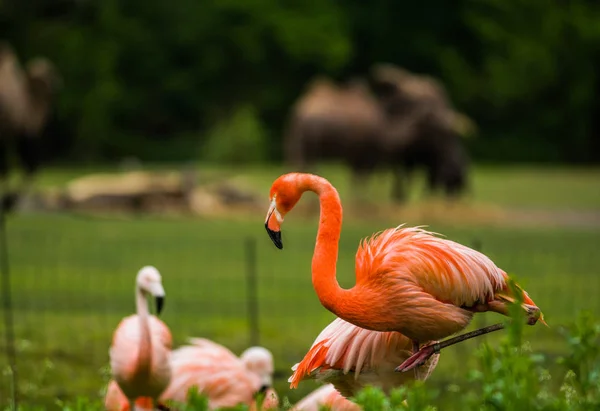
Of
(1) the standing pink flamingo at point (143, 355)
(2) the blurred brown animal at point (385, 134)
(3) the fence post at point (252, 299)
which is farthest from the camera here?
(2) the blurred brown animal at point (385, 134)

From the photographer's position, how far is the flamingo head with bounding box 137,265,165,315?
16.8 feet

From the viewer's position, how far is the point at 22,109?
19.1 meters

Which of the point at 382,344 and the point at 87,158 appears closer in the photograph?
the point at 382,344

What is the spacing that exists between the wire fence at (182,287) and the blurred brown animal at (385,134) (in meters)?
4.64

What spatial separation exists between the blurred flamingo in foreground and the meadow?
39 cm

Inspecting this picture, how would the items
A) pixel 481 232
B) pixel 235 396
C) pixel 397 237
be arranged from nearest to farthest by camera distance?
pixel 397 237 < pixel 235 396 < pixel 481 232

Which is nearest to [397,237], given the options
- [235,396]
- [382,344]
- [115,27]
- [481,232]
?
[382,344]

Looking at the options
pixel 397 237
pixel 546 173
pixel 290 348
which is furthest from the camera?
pixel 546 173

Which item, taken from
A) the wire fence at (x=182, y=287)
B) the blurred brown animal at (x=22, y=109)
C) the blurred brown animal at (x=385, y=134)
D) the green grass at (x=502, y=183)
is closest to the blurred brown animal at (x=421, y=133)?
the blurred brown animal at (x=385, y=134)

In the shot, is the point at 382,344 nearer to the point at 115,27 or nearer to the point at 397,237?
the point at 397,237

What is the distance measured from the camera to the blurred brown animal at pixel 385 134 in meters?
20.7

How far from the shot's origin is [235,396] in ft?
18.3

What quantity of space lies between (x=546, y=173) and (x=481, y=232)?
520 inches

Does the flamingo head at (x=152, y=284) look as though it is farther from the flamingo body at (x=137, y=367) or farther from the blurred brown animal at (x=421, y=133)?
the blurred brown animal at (x=421, y=133)
